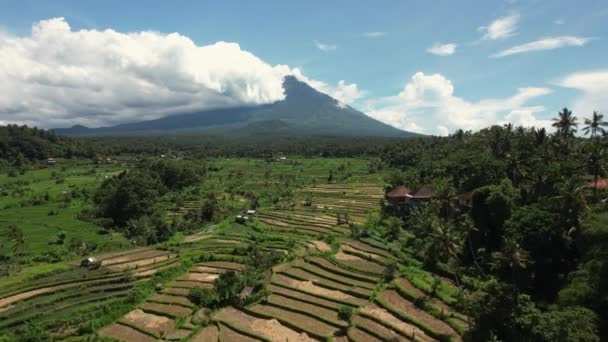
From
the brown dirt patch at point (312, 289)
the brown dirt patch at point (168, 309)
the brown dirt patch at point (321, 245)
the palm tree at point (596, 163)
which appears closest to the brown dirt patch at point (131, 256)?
the brown dirt patch at point (168, 309)

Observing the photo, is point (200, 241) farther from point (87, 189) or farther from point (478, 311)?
point (87, 189)

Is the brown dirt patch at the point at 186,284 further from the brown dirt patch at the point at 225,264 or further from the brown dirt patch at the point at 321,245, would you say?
the brown dirt patch at the point at 321,245

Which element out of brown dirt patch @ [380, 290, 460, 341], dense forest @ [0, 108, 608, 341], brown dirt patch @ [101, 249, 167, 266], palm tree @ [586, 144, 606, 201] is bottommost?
brown dirt patch @ [101, 249, 167, 266]

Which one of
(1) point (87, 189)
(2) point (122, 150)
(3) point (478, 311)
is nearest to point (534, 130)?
(3) point (478, 311)

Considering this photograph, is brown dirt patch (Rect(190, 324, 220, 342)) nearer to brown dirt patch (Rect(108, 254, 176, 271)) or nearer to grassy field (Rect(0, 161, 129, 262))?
brown dirt patch (Rect(108, 254, 176, 271))

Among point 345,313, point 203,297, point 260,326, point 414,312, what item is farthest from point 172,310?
point 414,312

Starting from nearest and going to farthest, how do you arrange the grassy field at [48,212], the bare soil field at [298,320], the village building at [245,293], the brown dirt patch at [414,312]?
the brown dirt patch at [414,312] < the bare soil field at [298,320] < the village building at [245,293] < the grassy field at [48,212]

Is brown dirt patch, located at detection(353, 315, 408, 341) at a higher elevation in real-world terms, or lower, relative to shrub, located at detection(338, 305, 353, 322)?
lower

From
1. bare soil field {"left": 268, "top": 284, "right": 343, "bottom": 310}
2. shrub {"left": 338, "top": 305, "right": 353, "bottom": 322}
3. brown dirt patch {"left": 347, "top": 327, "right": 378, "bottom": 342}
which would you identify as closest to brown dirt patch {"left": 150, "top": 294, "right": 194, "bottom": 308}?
bare soil field {"left": 268, "top": 284, "right": 343, "bottom": 310}
